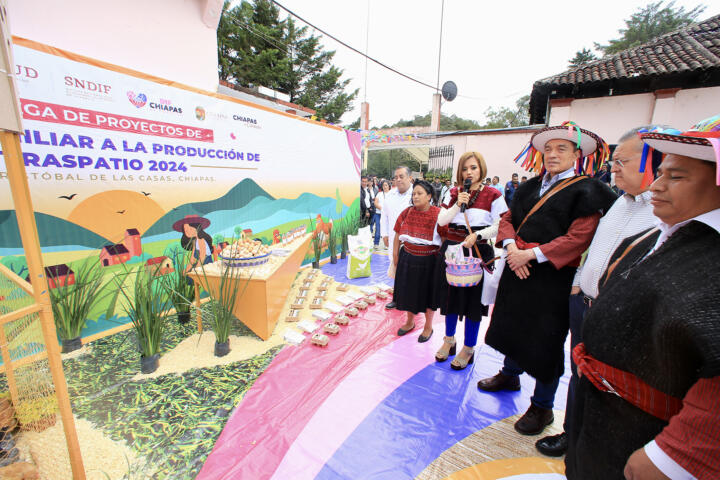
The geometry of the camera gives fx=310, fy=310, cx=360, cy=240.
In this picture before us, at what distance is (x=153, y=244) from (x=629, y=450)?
13.3 feet

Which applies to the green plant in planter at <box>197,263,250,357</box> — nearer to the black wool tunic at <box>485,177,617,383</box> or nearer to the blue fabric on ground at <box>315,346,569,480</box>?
the blue fabric on ground at <box>315,346,569,480</box>

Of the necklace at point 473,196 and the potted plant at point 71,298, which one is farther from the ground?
the necklace at point 473,196

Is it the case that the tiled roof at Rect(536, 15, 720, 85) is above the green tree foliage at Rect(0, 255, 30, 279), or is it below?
above

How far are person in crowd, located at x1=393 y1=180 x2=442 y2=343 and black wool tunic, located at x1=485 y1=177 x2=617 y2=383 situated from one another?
82 centimetres

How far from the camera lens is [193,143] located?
3.67 meters

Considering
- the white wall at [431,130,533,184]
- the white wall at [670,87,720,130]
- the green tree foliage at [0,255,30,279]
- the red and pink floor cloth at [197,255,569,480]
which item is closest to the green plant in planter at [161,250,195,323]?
the green tree foliage at [0,255,30,279]

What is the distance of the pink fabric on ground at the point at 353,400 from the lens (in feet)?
5.78

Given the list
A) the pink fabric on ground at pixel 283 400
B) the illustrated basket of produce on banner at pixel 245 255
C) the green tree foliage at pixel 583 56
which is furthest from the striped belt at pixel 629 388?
the green tree foliage at pixel 583 56

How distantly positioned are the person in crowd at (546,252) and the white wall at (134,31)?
462cm

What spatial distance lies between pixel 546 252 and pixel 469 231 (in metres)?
0.66

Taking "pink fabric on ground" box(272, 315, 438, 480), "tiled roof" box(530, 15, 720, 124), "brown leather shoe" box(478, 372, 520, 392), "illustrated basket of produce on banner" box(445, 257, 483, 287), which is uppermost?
"tiled roof" box(530, 15, 720, 124)

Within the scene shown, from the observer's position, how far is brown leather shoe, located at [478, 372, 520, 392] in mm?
2330

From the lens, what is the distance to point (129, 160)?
3121 millimetres

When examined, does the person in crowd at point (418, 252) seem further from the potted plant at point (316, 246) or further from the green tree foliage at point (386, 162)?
the green tree foliage at point (386, 162)
